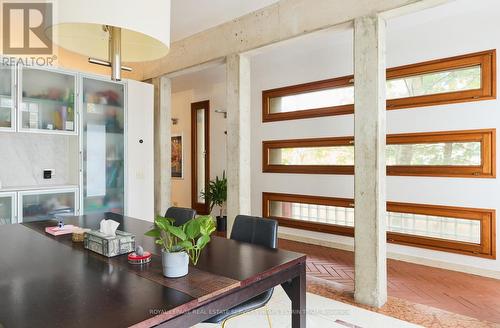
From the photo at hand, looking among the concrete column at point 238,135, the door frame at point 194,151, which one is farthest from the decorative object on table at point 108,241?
the door frame at point 194,151

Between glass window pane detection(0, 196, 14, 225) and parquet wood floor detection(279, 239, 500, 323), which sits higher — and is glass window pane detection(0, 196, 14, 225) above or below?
above

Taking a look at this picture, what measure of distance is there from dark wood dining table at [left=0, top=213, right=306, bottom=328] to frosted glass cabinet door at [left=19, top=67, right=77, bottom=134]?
6.81ft

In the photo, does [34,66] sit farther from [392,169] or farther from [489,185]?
[489,185]

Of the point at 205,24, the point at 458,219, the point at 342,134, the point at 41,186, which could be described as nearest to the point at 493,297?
the point at 458,219

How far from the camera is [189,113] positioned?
6.71m

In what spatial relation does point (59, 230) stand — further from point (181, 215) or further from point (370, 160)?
point (370, 160)

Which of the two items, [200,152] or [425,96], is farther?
[200,152]

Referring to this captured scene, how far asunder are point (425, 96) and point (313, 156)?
1717 mm

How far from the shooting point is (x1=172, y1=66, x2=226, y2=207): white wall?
5992mm

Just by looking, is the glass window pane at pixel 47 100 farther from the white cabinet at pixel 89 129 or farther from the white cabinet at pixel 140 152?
the white cabinet at pixel 140 152

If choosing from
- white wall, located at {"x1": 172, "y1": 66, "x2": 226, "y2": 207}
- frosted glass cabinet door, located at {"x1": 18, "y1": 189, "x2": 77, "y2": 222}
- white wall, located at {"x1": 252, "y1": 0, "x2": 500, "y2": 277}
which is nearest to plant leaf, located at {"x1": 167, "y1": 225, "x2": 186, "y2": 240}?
white wall, located at {"x1": 252, "y1": 0, "x2": 500, "y2": 277}

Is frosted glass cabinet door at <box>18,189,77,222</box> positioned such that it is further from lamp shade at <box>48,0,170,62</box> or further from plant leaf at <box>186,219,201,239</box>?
plant leaf at <box>186,219,201,239</box>

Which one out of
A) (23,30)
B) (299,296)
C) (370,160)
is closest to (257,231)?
(299,296)

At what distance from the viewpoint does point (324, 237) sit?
189 inches
